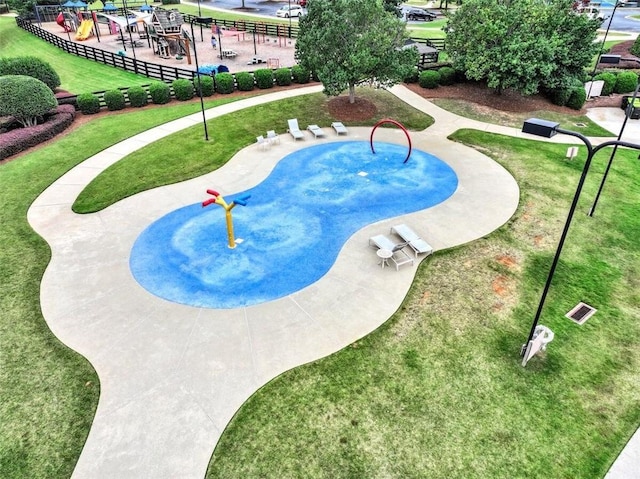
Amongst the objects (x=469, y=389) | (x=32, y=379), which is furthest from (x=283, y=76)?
(x=469, y=389)

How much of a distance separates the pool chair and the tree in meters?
12.3

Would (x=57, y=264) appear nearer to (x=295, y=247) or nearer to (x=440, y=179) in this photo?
(x=295, y=247)

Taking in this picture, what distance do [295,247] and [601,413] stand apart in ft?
31.3

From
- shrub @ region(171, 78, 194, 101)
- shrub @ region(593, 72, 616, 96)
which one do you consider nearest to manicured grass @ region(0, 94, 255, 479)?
shrub @ region(171, 78, 194, 101)

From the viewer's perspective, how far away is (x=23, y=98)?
22.2 metres

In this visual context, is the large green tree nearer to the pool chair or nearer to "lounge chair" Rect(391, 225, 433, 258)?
"lounge chair" Rect(391, 225, 433, 258)

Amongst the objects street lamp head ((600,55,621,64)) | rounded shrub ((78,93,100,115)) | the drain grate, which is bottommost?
the drain grate

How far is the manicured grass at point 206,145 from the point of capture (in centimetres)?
1827

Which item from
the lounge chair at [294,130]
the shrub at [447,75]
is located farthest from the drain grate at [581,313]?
the shrub at [447,75]

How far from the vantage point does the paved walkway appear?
8922mm

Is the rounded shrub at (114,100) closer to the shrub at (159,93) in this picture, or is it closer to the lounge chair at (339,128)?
the shrub at (159,93)

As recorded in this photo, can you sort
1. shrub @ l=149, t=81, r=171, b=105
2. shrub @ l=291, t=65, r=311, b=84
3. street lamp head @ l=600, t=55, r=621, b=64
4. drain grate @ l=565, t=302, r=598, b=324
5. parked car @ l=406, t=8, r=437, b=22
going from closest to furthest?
drain grate @ l=565, t=302, r=598, b=324, shrub @ l=149, t=81, r=171, b=105, shrub @ l=291, t=65, r=311, b=84, street lamp head @ l=600, t=55, r=621, b=64, parked car @ l=406, t=8, r=437, b=22

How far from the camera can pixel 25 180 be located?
62.0 ft

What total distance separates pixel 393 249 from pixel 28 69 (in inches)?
1038
